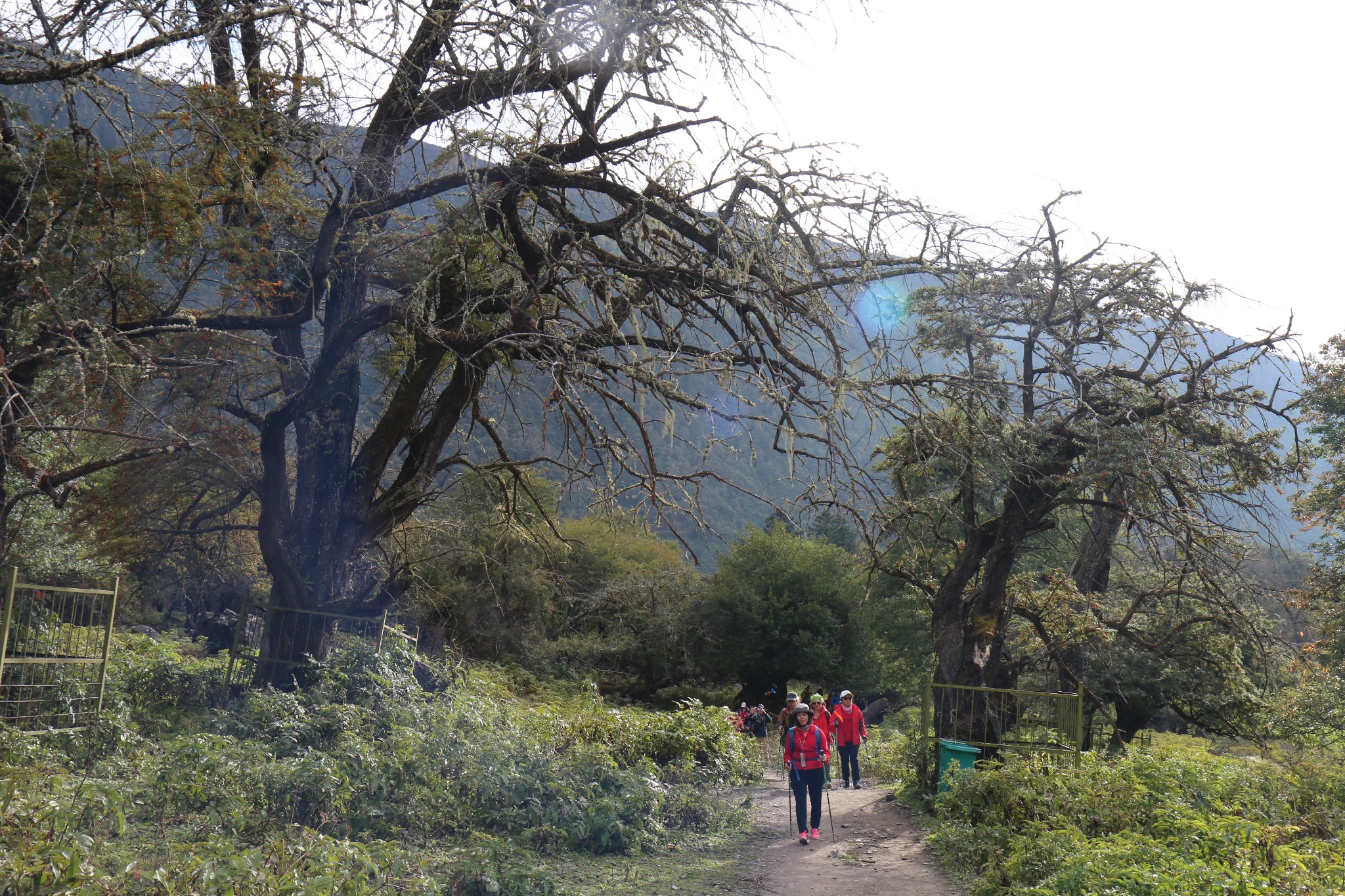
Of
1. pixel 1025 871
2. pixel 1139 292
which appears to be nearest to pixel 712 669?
pixel 1139 292

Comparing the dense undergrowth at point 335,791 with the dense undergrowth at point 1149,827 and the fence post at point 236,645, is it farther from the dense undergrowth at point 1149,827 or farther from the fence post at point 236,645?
the dense undergrowth at point 1149,827

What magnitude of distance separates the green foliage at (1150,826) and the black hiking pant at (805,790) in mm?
1320

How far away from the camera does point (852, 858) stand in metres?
9.34

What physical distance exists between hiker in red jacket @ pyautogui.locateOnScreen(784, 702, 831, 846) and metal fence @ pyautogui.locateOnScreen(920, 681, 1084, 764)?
2.94 m

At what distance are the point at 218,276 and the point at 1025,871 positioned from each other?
10.9m

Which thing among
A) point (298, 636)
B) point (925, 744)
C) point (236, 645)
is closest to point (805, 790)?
point (925, 744)

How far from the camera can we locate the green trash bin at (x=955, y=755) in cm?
1222

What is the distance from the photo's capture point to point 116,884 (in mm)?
3762

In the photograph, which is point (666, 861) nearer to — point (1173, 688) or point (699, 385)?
point (699, 385)

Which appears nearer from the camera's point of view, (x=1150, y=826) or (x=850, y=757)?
(x=1150, y=826)

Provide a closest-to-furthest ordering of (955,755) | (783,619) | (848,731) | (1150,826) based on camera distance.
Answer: (1150,826), (955,755), (848,731), (783,619)

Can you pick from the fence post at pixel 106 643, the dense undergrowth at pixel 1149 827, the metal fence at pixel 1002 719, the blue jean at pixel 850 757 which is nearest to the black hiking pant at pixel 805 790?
the dense undergrowth at pixel 1149 827

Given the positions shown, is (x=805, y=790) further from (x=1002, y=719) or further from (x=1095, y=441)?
(x=1095, y=441)

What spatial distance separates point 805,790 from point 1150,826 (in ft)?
11.8
